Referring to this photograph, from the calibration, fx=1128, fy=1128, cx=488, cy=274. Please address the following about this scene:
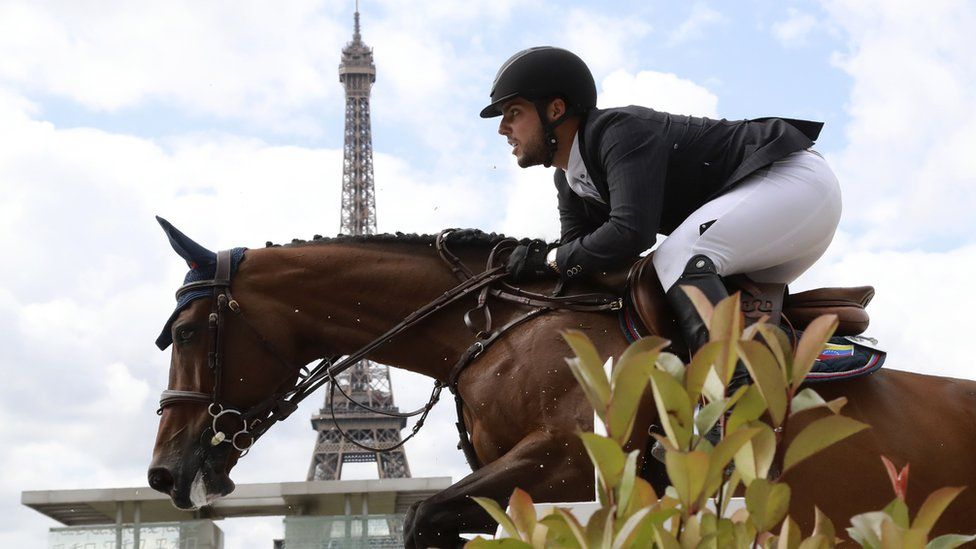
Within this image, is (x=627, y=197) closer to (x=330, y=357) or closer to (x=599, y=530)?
(x=330, y=357)

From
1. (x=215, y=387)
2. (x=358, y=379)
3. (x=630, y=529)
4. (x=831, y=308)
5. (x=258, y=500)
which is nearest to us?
Answer: (x=630, y=529)

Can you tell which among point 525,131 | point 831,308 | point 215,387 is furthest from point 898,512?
point 215,387

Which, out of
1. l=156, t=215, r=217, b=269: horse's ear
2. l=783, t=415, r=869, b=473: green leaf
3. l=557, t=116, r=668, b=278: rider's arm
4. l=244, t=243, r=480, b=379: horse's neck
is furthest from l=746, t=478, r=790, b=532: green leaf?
l=156, t=215, r=217, b=269: horse's ear

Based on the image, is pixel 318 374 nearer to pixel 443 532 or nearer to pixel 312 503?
pixel 443 532

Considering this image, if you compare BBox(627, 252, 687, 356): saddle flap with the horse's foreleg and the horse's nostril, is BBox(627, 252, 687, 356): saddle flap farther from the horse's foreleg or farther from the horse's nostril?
the horse's nostril

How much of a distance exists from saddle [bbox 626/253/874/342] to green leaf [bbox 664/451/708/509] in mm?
3418

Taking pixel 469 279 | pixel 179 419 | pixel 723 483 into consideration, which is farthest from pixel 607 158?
pixel 723 483

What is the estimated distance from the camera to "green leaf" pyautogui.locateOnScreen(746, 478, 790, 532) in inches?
50.7

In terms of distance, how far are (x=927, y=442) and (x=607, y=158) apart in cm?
181

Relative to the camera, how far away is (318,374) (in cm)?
566

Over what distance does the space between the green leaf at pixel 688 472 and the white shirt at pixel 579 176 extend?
13.3ft

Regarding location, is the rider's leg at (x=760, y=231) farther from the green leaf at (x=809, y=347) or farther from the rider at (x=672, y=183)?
the green leaf at (x=809, y=347)

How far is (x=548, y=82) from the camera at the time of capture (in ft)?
17.2

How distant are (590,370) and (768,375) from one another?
0.20m
